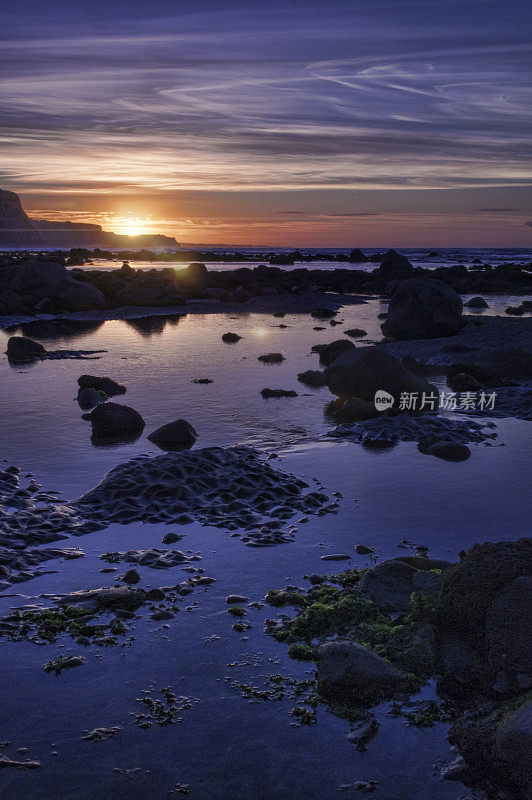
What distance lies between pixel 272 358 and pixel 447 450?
10.00 metres

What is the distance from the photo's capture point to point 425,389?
14.6m

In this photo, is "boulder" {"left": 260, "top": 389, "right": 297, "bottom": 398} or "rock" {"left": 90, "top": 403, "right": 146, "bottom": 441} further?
"boulder" {"left": 260, "top": 389, "right": 297, "bottom": 398}

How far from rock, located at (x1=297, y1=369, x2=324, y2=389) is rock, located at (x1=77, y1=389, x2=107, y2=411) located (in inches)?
192

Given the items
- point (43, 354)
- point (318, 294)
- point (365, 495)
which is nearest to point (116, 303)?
point (318, 294)

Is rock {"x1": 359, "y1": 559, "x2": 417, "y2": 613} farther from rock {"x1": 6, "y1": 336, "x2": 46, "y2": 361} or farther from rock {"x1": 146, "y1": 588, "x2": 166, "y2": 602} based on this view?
rock {"x1": 6, "y1": 336, "x2": 46, "y2": 361}

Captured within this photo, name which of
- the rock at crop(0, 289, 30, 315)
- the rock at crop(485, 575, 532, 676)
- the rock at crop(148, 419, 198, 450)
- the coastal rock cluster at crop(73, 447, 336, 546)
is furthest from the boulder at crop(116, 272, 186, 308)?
the rock at crop(485, 575, 532, 676)

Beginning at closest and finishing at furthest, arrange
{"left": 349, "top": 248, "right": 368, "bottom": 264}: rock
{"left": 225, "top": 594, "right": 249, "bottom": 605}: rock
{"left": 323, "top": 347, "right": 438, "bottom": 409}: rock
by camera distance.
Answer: {"left": 225, "top": 594, "right": 249, "bottom": 605}: rock → {"left": 323, "top": 347, "right": 438, "bottom": 409}: rock → {"left": 349, "top": 248, "right": 368, "bottom": 264}: rock

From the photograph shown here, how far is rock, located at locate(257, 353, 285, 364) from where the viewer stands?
67.7 ft

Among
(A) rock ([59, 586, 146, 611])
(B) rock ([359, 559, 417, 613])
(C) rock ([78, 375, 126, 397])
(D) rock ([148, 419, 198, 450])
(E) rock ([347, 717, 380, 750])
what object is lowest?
(E) rock ([347, 717, 380, 750])

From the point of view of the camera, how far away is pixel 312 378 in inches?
679

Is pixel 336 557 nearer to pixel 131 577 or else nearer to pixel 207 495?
pixel 131 577

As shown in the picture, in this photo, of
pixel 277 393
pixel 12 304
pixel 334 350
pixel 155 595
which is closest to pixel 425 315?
pixel 334 350

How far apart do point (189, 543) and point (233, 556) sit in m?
0.61

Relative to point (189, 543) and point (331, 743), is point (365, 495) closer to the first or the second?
point (189, 543)
